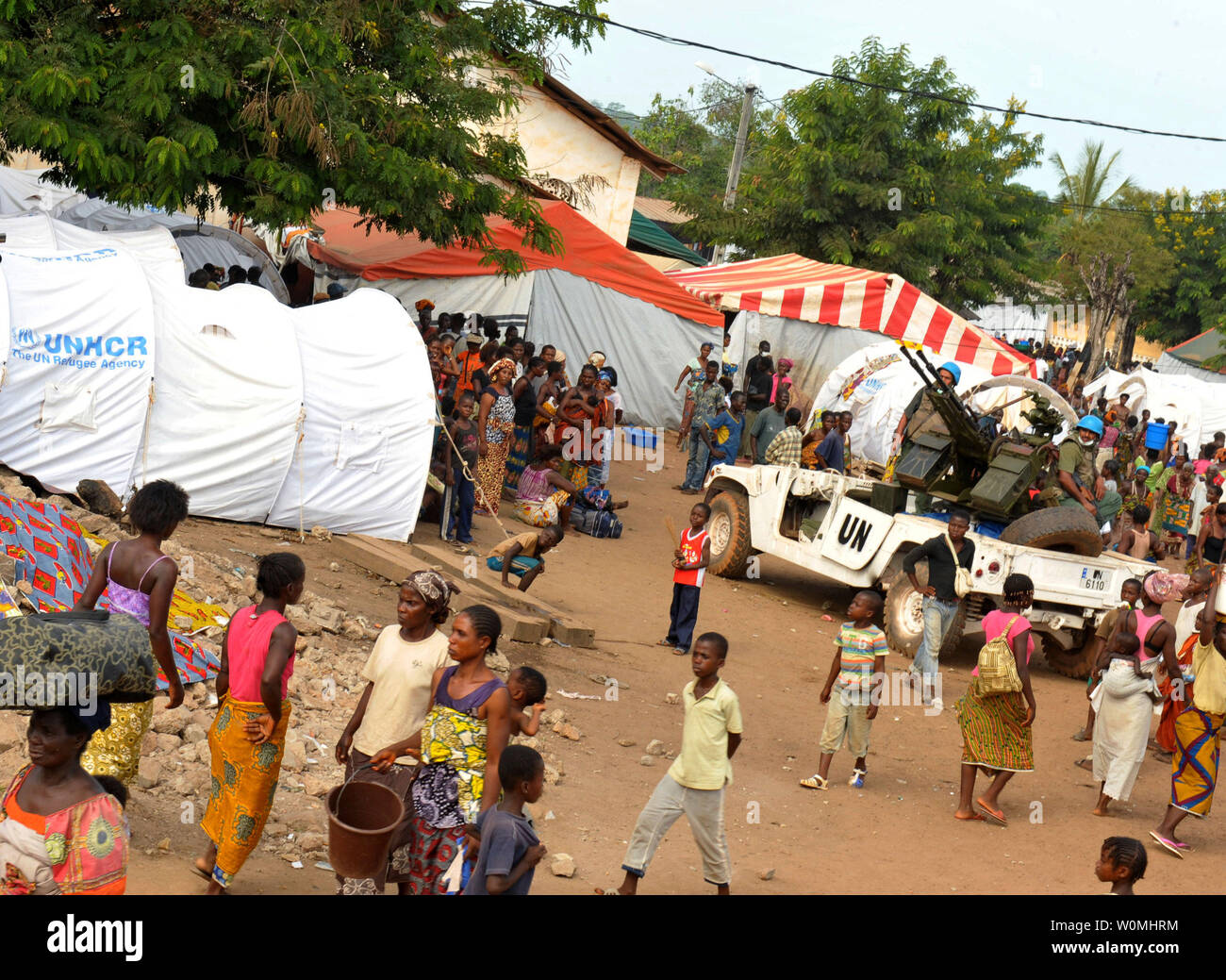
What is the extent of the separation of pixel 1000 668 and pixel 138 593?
16.4ft

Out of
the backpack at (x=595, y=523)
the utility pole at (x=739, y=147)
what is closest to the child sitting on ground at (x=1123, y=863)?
the backpack at (x=595, y=523)

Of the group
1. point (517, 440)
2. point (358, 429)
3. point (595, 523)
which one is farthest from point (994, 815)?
point (517, 440)

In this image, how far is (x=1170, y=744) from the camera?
8688 mm

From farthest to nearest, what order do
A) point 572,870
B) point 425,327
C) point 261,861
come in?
point 425,327, point 572,870, point 261,861

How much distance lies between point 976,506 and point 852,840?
5.08m

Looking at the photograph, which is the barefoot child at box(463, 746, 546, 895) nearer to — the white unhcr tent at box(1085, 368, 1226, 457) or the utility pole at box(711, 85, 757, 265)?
the white unhcr tent at box(1085, 368, 1226, 457)

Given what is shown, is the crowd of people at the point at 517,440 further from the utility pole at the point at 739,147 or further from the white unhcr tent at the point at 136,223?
the utility pole at the point at 739,147

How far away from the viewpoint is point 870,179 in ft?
89.9

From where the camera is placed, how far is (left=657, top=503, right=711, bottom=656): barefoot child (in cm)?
1088

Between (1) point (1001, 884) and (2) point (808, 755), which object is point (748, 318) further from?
(1) point (1001, 884)

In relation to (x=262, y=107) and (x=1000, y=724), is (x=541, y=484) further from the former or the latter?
(x=1000, y=724)


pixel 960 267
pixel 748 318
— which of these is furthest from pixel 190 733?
pixel 960 267

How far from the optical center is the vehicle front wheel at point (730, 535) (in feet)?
47.2

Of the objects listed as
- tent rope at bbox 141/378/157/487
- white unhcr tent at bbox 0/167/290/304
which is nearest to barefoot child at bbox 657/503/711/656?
tent rope at bbox 141/378/157/487
